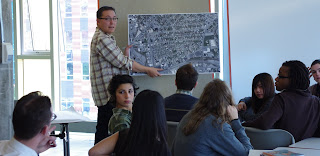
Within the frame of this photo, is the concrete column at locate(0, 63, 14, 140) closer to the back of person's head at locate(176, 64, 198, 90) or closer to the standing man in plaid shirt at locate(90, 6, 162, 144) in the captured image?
the standing man in plaid shirt at locate(90, 6, 162, 144)

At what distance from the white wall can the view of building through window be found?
3.09 meters

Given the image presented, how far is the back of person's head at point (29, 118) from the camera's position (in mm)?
1885

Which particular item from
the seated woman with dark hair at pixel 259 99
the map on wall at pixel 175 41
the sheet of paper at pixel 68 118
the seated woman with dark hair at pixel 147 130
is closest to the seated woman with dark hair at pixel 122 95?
the sheet of paper at pixel 68 118

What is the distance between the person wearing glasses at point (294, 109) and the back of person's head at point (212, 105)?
0.68m

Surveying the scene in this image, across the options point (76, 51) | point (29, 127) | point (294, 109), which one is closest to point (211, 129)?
point (294, 109)

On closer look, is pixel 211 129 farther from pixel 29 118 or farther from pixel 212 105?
pixel 29 118

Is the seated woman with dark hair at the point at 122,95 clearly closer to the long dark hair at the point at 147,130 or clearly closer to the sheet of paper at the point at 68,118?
the sheet of paper at the point at 68,118

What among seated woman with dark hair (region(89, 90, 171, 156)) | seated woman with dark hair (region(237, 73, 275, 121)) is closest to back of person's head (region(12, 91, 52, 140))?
seated woman with dark hair (region(89, 90, 171, 156))

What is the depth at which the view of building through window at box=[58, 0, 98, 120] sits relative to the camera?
746 centimetres

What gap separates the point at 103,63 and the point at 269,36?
1.93 metres

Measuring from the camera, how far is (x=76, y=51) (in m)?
7.54

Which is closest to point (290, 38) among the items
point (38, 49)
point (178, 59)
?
point (178, 59)

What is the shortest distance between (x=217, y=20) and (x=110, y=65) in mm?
1375

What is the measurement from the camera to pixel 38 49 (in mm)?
7691
